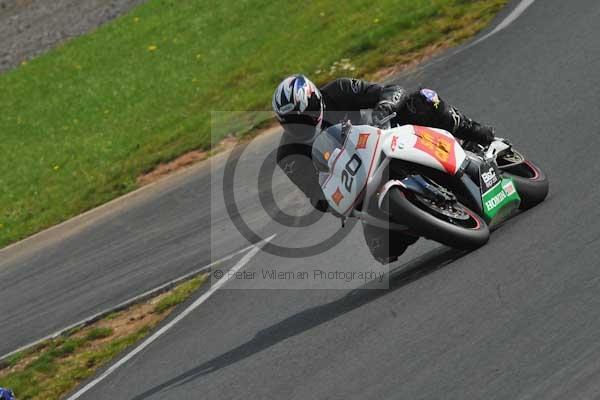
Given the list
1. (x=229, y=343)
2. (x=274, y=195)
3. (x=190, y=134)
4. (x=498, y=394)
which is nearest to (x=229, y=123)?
(x=190, y=134)

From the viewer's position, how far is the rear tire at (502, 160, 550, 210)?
789 centimetres

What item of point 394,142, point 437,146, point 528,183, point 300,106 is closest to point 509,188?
point 528,183

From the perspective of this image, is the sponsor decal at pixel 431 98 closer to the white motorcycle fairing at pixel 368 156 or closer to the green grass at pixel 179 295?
the white motorcycle fairing at pixel 368 156

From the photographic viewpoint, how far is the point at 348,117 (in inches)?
312

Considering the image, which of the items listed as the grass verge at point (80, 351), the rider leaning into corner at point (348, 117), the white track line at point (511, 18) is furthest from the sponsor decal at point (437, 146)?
the white track line at point (511, 18)

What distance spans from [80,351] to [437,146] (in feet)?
14.5

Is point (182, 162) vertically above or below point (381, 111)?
below

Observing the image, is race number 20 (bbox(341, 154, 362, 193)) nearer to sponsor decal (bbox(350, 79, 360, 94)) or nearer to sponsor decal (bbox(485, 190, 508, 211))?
sponsor decal (bbox(350, 79, 360, 94))

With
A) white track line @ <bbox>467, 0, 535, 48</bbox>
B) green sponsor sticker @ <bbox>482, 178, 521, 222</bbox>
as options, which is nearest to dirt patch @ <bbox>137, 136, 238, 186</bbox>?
white track line @ <bbox>467, 0, 535, 48</bbox>

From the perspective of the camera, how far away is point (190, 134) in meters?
15.4

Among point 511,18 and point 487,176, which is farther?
point 511,18

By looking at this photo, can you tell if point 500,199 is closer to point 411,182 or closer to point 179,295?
point 411,182

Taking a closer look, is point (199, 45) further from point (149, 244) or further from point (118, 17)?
point (149, 244)

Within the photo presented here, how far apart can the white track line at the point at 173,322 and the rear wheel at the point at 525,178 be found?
10.0 feet
